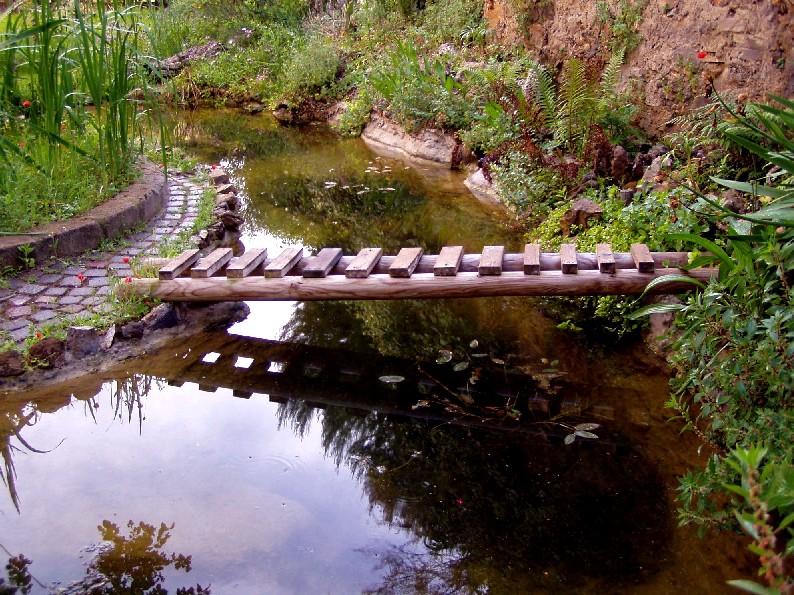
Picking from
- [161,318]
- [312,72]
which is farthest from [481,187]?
[312,72]

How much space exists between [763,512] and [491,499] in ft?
5.79

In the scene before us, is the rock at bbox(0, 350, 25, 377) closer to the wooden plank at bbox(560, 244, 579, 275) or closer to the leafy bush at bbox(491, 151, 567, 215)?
the wooden plank at bbox(560, 244, 579, 275)

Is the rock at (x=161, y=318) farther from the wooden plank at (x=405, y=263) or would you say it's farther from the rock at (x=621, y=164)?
the rock at (x=621, y=164)

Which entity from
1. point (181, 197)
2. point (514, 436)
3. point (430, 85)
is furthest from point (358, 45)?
point (514, 436)

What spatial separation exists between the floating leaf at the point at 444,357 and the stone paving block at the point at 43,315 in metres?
2.45

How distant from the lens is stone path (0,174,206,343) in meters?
4.64

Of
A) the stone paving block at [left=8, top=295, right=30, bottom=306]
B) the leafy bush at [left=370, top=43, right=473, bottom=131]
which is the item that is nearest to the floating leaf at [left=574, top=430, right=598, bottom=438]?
the stone paving block at [left=8, top=295, right=30, bottom=306]

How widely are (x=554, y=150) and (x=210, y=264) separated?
3971mm

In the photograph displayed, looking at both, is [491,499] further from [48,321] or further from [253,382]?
[48,321]

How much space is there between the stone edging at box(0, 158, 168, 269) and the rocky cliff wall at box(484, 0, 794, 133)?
4.47 m

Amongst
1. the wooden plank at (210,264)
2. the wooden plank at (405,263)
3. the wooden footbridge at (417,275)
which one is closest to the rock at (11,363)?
the wooden footbridge at (417,275)

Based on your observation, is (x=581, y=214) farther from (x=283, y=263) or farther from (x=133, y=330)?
(x=133, y=330)

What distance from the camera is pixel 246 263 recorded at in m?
4.78

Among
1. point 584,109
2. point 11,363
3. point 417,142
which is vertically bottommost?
point 417,142
